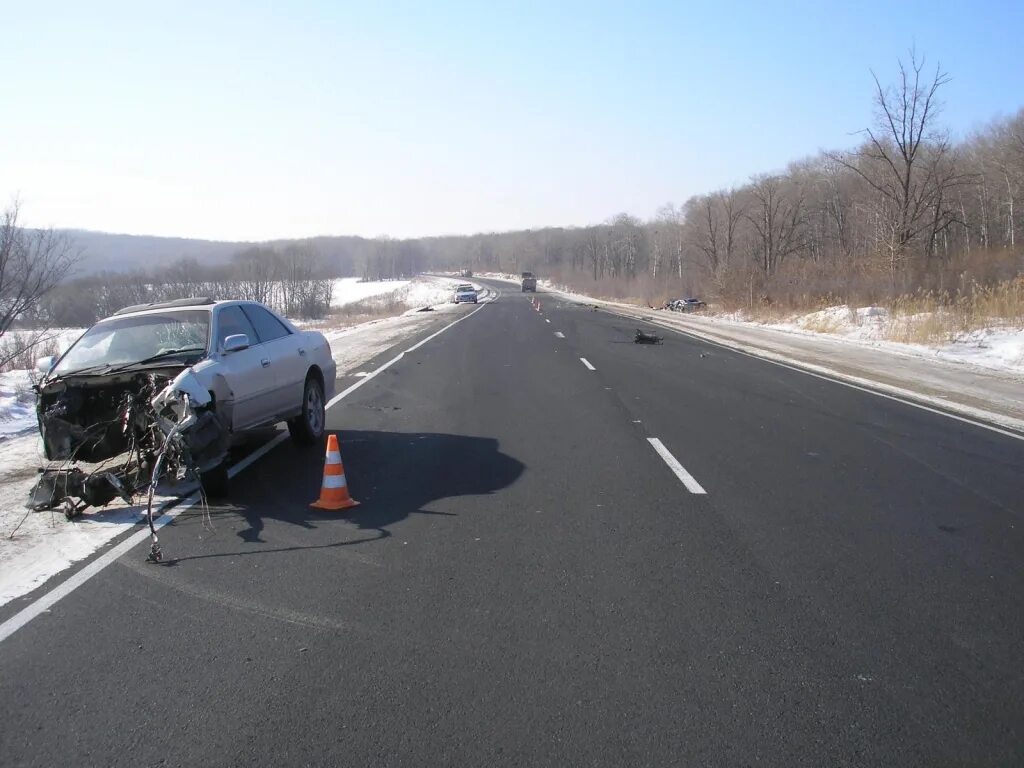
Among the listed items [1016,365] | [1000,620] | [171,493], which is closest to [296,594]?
[171,493]

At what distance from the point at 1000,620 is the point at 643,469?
411 centimetres

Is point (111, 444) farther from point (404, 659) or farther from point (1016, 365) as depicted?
point (1016, 365)

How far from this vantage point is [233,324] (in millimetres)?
8664

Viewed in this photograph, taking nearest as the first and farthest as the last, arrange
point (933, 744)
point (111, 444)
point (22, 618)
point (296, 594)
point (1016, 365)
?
point (933, 744), point (22, 618), point (296, 594), point (111, 444), point (1016, 365)

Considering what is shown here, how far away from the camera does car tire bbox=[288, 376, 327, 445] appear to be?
966 cm

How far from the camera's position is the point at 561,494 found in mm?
7449

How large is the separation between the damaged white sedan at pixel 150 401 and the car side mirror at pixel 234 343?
0.03ft

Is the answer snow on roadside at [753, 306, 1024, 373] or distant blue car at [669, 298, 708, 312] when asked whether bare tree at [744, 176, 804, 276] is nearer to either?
distant blue car at [669, 298, 708, 312]

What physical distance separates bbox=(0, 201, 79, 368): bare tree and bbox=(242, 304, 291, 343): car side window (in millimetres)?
7459

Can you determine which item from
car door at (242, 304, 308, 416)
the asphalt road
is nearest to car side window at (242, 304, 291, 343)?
car door at (242, 304, 308, 416)

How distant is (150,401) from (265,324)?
104 inches

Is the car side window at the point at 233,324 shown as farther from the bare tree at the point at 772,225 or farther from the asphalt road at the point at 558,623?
the bare tree at the point at 772,225

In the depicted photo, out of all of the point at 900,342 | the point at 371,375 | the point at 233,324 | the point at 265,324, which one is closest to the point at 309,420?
the point at 265,324

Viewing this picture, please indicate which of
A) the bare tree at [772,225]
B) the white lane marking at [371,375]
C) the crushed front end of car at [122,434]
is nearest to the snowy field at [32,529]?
the crushed front end of car at [122,434]
